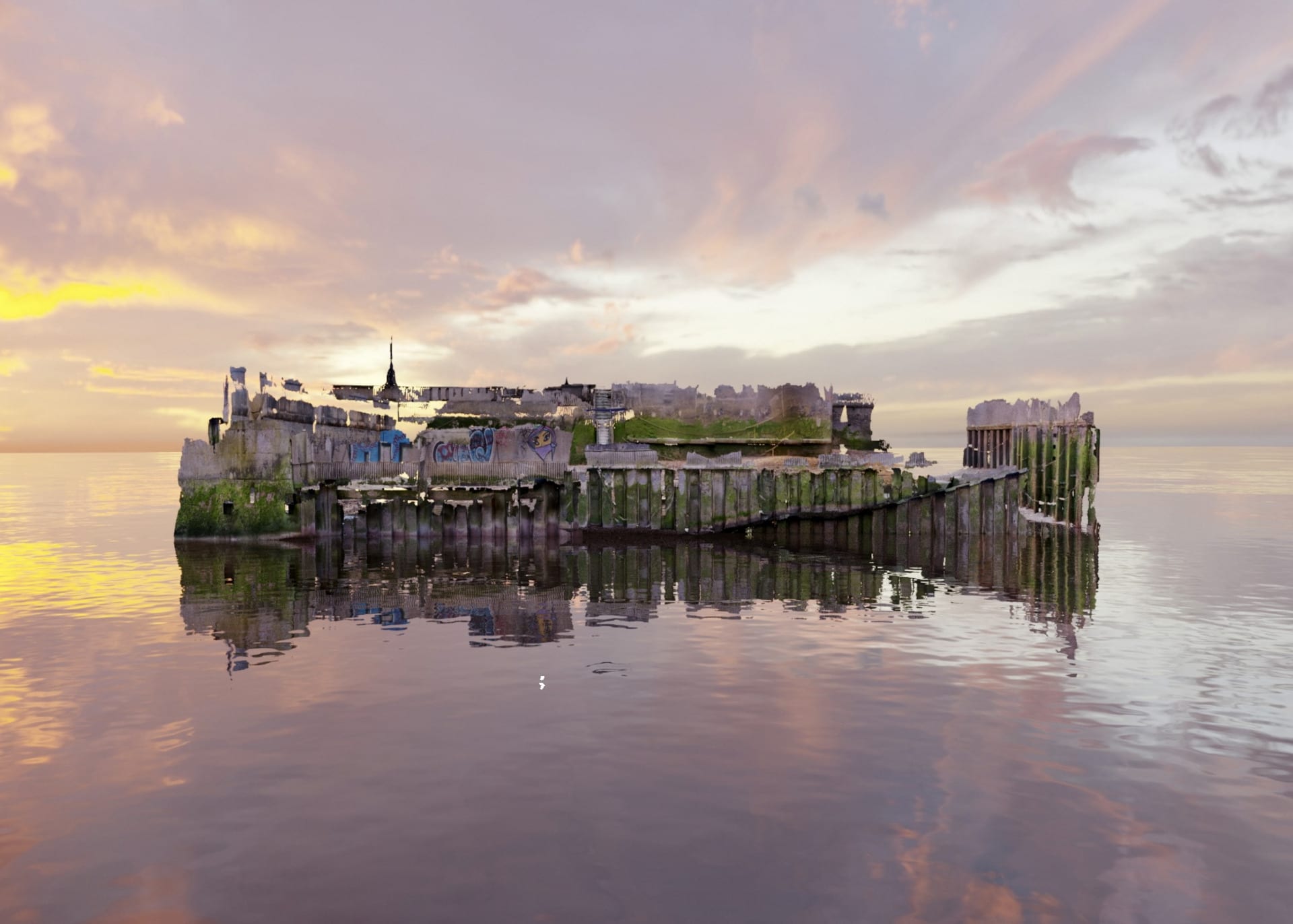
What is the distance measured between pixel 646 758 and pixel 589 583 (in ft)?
55.6

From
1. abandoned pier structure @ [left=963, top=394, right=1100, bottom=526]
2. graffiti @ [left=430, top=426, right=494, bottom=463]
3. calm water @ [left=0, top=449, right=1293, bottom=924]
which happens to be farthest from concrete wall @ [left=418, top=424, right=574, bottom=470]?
abandoned pier structure @ [left=963, top=394, right=1100, bottom=526]

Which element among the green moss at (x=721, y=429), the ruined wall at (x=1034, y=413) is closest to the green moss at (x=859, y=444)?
the green moss at (x=721, y=429)

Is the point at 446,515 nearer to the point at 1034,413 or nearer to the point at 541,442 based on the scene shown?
the point at 541,442

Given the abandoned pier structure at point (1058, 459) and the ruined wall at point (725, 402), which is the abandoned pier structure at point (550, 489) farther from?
the ruined wall at point (725, 402)

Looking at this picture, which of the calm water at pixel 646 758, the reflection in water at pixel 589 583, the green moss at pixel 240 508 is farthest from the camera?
the green moss at pixel 240 508

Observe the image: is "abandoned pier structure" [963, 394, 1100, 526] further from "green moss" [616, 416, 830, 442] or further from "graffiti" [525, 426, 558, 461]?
"graffiti" [525, 426, 558, 461]

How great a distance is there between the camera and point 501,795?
11039mm

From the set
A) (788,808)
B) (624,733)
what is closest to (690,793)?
(788,808)

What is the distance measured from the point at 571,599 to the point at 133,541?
103 feet

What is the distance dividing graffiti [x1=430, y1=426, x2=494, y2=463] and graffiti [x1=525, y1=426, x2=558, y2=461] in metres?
2.13

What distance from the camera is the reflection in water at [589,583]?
75.0 feet

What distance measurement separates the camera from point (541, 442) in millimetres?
45250

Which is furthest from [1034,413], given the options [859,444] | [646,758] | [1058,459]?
[646,758]

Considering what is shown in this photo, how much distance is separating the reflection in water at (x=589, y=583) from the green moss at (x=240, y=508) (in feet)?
3.92
